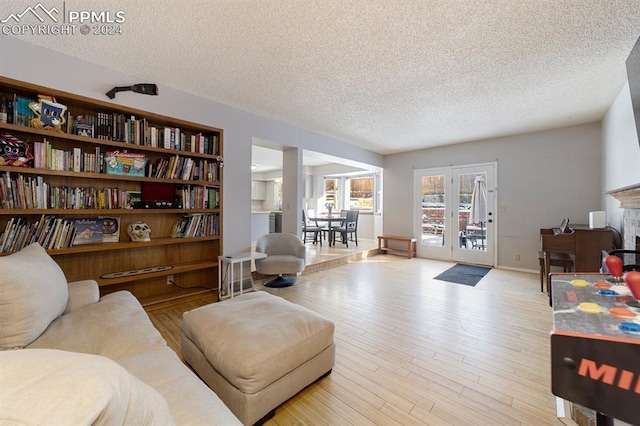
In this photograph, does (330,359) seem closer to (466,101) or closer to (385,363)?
(385,363)

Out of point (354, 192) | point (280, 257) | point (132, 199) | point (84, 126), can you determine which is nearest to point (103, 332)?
point (132, 199)

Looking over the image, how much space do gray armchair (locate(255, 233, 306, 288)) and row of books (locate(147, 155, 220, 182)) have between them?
121 cm

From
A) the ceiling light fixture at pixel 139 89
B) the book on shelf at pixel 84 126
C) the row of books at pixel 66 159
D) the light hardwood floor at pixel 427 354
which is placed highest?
the ceiling light fixture at pixel 139 89

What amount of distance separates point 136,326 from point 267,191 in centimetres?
822

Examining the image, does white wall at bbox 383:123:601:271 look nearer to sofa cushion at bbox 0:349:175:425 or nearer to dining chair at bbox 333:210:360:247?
dining chair at bbox 333:210:360:247

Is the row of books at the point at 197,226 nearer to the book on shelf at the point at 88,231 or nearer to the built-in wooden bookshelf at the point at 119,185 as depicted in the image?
the built-in wooden bookshelf at the point at 119,185

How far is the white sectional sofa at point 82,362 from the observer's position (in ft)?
1.37

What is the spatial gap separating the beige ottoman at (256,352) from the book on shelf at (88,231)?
1.66 meters

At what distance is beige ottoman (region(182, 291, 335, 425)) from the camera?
1.30 m

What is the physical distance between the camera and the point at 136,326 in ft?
4.95

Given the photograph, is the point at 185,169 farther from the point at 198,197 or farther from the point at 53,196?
the point at 53,196

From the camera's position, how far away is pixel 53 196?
2289 mm

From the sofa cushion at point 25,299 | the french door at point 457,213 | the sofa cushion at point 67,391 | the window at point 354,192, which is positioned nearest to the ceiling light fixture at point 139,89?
the sofa cushion at point 25,299

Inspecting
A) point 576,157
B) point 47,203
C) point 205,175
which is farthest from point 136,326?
point 576,157
